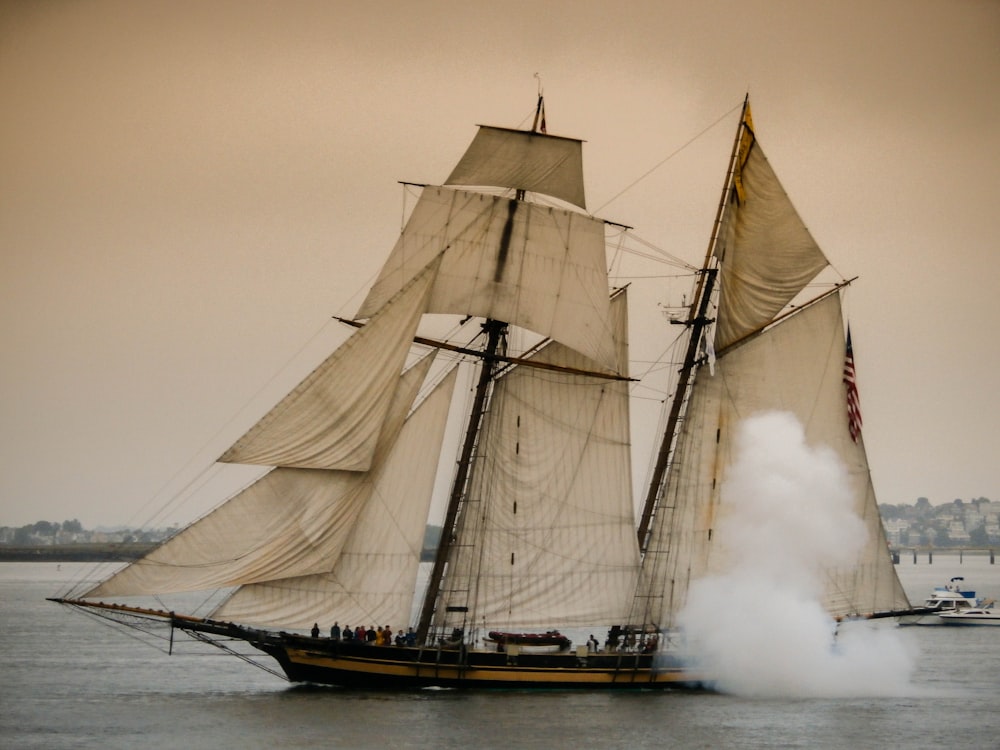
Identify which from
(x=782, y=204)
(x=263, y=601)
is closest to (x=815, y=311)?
(x=782, y=204)

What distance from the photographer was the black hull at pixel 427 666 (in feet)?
199

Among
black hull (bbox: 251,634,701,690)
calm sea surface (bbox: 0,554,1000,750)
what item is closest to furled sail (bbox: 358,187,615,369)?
black hull (bbox: 251,634,701,690)

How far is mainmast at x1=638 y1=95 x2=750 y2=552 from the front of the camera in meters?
67.5

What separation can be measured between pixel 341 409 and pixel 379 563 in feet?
20.6

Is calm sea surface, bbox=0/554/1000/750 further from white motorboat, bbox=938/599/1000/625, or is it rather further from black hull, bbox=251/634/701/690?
white motorboat, bbox=938/599/1000/625

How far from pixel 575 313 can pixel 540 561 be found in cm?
967

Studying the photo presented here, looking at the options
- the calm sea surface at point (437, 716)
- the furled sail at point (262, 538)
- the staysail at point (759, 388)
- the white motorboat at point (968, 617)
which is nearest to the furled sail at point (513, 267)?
the staysail at point (759, 388)

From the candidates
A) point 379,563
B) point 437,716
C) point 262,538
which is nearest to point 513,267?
point 379,563

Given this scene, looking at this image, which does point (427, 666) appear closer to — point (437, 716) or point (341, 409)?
point (437, 716)

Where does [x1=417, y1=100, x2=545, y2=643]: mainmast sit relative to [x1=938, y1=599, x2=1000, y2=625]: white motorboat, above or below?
above

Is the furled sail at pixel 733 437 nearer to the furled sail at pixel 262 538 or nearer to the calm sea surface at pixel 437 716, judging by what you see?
the calm sea surface at pixel 437 716

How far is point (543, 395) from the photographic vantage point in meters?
65.5

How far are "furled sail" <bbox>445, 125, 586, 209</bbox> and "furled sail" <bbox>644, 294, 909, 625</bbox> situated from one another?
32.6ft

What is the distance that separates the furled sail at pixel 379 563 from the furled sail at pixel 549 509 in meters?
2.51
